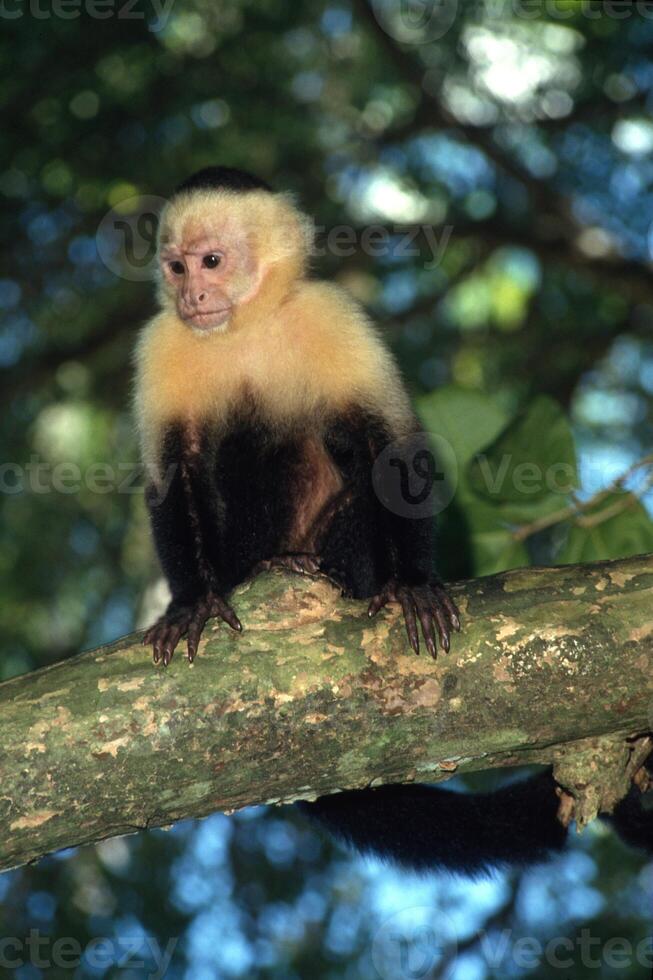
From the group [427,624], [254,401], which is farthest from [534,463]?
[254,401]

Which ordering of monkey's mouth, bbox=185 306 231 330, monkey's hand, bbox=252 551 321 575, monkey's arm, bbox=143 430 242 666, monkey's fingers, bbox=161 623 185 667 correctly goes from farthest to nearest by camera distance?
monkey's mouth, bbox=185 306 231 330
monkey's hand, bbox=252 551 321 575
monkey's arm, bbox=143 430 242 666
monkey's fingers, bbox=161 623 185 667

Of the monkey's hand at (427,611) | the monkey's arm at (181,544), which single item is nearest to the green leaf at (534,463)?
the monkey's hand at (427,611)

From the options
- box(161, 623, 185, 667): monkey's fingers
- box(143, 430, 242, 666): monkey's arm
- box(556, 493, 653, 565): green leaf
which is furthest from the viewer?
box(556, 493, 653, 565): green leaf

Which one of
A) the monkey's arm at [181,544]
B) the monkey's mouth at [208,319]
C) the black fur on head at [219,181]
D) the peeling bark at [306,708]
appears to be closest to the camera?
the peeling bark at [306,708]

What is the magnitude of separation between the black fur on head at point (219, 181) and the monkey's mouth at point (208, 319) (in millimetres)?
503

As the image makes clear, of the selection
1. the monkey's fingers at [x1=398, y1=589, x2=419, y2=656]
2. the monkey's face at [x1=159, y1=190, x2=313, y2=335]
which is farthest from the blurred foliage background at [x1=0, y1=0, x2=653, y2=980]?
the monkey's fingers at [x1=398, y1=589, x2=419, y2=656]

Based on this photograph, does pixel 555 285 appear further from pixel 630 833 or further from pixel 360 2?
pixel 630 833

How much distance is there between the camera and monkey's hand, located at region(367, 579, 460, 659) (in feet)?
9.39

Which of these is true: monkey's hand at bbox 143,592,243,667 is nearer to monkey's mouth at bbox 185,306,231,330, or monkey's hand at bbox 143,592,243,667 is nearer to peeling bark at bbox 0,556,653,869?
Result: peeling bark at bbox 0,556,653,869

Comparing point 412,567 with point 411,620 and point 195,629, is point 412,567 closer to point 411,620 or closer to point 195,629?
point 411,620

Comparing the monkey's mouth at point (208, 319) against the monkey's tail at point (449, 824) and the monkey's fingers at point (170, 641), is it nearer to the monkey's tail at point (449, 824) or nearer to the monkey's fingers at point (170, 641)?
the monkey's fingers at point (170, 641)

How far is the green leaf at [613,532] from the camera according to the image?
3.49m

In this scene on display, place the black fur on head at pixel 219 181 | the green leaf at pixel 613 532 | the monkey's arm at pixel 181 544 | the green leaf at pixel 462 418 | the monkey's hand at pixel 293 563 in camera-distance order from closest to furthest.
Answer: the monkey's arm at pixel 181 544 < the monkey's hand at pixel 293 563 < the green leaf at pixel 613 532 < the green leaf at pixel 462 418 < the black fur on head at pixel 219 181

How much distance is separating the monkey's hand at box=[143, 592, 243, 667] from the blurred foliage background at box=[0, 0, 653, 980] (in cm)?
200
